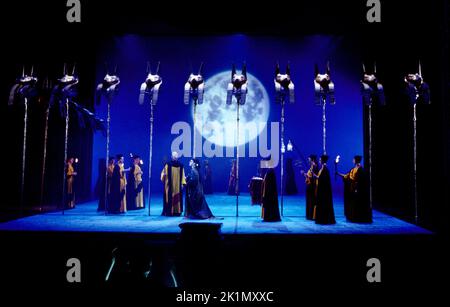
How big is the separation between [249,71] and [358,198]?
776cm

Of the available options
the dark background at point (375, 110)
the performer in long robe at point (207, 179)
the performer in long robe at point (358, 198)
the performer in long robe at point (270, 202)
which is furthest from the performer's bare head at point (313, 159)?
the performer in long robe at point (207, 179)

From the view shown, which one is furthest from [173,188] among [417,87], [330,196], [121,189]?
[417,87]

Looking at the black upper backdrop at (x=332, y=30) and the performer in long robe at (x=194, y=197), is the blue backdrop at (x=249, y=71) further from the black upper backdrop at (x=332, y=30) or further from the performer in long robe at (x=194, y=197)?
the performer in long robe at (x=194, y=197)

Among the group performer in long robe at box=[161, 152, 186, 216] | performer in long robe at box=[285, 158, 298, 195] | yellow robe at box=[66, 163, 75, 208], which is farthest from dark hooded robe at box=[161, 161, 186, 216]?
performer in long robe at box=[285, 158, 298, 195]

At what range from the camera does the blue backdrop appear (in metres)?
11.9

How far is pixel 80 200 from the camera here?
10.5 meters

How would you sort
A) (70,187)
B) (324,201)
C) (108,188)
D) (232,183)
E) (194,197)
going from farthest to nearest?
(232,183) → (70,187) → (108,188) → (194,197) → (324,201)

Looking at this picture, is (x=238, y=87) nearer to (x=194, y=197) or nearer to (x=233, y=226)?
(x=194, y=197)

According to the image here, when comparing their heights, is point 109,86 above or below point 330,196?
above

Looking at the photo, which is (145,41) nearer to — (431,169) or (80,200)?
(80,200)

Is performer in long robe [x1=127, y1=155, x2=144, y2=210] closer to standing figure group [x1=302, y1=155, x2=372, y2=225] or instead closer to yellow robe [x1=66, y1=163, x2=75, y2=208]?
yellow robe [x1=66, y1=163, x2=75, y2=208]

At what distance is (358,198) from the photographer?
20.4ft

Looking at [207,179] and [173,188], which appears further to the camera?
[207,179]
